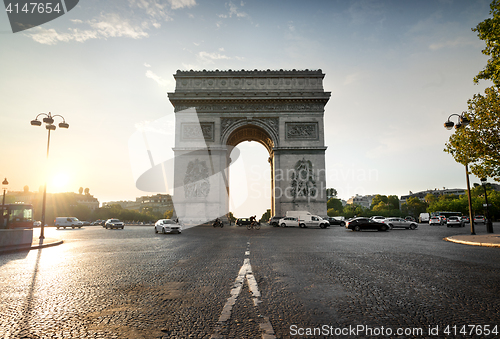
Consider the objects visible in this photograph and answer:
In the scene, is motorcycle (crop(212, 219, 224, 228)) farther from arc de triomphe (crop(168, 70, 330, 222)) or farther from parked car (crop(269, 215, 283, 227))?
parked car (crop(269, 215, 283, 227))

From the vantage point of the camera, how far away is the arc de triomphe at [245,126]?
38562 mm

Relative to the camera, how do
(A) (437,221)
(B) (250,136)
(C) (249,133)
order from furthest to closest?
(B) (250,136) → (A) (437,221) → (C) (249,133)

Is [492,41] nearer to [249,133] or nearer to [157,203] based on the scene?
[249,133]

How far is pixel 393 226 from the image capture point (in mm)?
33219

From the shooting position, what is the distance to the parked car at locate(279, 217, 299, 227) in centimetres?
3525

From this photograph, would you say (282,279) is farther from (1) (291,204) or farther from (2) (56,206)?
(2) (56,206)

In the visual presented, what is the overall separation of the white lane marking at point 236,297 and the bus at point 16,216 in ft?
79.2

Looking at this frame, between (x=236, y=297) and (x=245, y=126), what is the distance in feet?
122

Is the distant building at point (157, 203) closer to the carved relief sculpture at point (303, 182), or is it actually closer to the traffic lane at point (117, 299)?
the carved relief sculpture at point (303, 182)

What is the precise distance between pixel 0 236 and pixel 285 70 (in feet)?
112

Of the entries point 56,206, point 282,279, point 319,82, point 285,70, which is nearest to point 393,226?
point 319,82

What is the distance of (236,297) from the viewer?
4.52 meters

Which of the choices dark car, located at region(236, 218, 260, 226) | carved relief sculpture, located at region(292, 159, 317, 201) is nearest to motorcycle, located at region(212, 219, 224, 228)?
dark car, located at region(236, 218, 260, 226)

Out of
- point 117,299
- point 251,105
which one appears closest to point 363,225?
point 251,105
